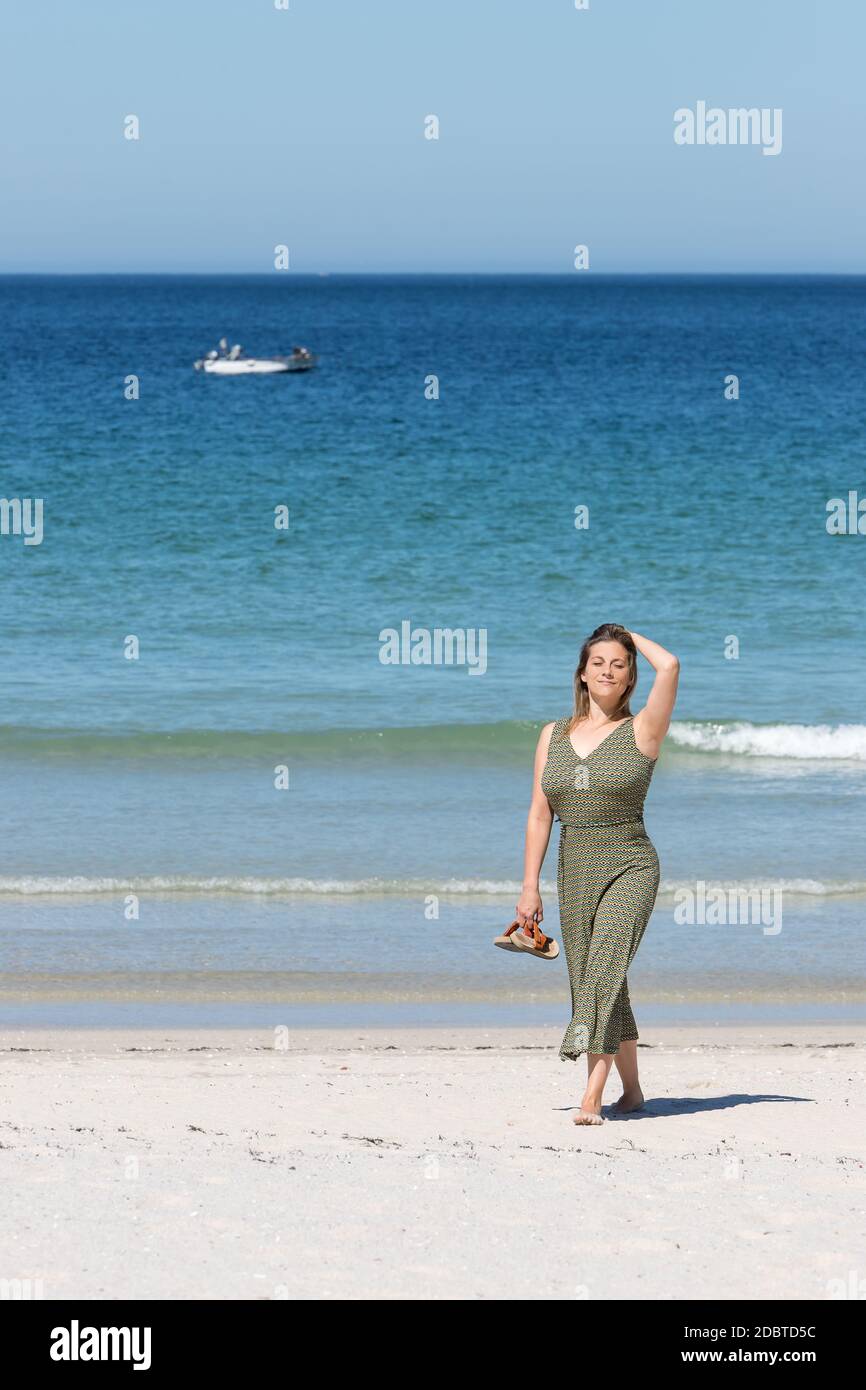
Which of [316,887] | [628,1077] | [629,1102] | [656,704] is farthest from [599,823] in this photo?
[316,887]

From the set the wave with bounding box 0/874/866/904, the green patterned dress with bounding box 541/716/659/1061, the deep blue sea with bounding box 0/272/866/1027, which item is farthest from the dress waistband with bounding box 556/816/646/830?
the wave with bounding box 0/874/866/904

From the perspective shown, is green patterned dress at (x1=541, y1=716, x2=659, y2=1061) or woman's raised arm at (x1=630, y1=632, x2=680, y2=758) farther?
green patterned dress at (x1=541, y1=716, x2=659, y2=1061)

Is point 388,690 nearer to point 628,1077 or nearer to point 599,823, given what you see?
point 628,1077

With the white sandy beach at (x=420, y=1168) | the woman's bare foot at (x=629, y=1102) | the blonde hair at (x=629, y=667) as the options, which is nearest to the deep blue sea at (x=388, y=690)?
the white sandy beach at (x=420, y=1168)

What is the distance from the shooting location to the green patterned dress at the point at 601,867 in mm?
5738

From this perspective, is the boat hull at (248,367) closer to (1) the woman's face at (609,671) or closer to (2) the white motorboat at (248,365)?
(2) the white motorboat at (248,365)

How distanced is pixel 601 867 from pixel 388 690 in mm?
9376

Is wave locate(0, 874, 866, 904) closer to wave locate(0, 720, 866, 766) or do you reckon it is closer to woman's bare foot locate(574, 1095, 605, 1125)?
wave locate(0, 720, 866, 766)

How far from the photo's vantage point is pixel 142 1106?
20.6 feet

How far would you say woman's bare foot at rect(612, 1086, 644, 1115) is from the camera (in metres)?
6.31

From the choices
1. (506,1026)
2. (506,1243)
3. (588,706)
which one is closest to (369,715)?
(506,1026)

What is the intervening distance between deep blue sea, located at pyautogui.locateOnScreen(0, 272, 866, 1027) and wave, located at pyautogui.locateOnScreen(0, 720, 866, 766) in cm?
4

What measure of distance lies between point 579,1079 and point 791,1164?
1.35 meters
